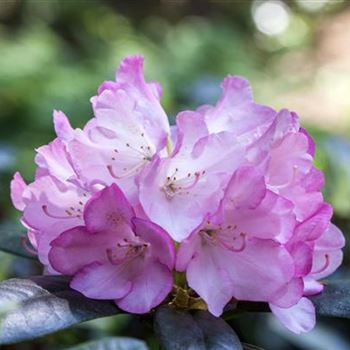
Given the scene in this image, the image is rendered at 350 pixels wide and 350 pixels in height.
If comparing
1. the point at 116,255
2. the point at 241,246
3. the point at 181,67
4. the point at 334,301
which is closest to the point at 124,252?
the point at 116,255

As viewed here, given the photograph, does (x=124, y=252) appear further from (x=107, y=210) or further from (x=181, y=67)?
(x=181, y=67)

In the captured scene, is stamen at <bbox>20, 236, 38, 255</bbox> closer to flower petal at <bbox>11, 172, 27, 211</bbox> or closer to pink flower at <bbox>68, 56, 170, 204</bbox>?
flower petal at <bbox>11, 172, 27, 211</bbox>

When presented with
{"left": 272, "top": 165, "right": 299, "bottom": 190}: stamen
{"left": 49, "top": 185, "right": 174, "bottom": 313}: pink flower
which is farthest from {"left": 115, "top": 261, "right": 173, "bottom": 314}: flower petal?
{"left": 272, "top": 165, "right": 299, "bottom": 190}: stamen

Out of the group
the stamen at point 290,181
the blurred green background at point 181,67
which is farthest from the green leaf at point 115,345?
the stamen at point 290,181

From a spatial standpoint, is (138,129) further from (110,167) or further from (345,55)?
(345,55)

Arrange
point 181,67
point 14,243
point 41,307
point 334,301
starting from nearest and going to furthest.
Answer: point 41,307
point 334,301
point 14,243
point 181,67

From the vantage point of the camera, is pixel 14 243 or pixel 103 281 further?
pixel 14 243

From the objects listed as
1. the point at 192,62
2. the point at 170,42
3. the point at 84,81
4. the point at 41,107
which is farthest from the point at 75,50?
the point at 41,107
